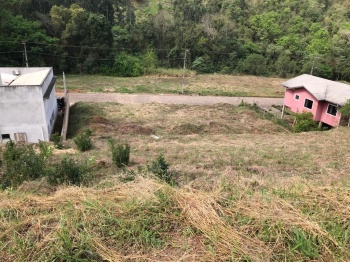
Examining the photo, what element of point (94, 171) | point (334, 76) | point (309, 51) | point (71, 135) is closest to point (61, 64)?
point (71, 135)

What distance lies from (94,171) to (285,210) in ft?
24.2

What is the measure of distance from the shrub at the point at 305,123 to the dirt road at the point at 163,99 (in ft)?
21.9

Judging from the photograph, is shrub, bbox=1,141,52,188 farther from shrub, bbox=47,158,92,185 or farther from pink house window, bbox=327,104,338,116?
pink house window, bbox=327,104,338,116

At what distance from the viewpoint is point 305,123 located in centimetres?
2100

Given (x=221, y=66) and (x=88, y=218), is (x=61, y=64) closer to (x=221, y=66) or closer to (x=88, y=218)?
(x=221, y=66)

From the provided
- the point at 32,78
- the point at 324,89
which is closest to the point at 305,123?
the point at 324,89

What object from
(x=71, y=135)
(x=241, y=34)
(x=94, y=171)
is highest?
(x=241, y=34)

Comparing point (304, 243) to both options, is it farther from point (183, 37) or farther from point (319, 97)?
point (183, 37)

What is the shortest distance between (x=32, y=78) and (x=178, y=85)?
1902 centimetres

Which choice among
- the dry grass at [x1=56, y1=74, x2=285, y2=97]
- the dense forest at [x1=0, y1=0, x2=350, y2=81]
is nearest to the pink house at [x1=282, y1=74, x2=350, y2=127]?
the dry grass at [x1=56, y1=74, x2=285, y2=97]

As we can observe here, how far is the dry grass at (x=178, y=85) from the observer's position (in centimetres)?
3166

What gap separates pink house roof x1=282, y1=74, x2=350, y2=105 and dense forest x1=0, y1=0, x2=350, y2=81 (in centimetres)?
1595

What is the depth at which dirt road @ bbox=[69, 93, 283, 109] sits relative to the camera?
27478 mm

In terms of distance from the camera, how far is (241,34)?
47.7m
